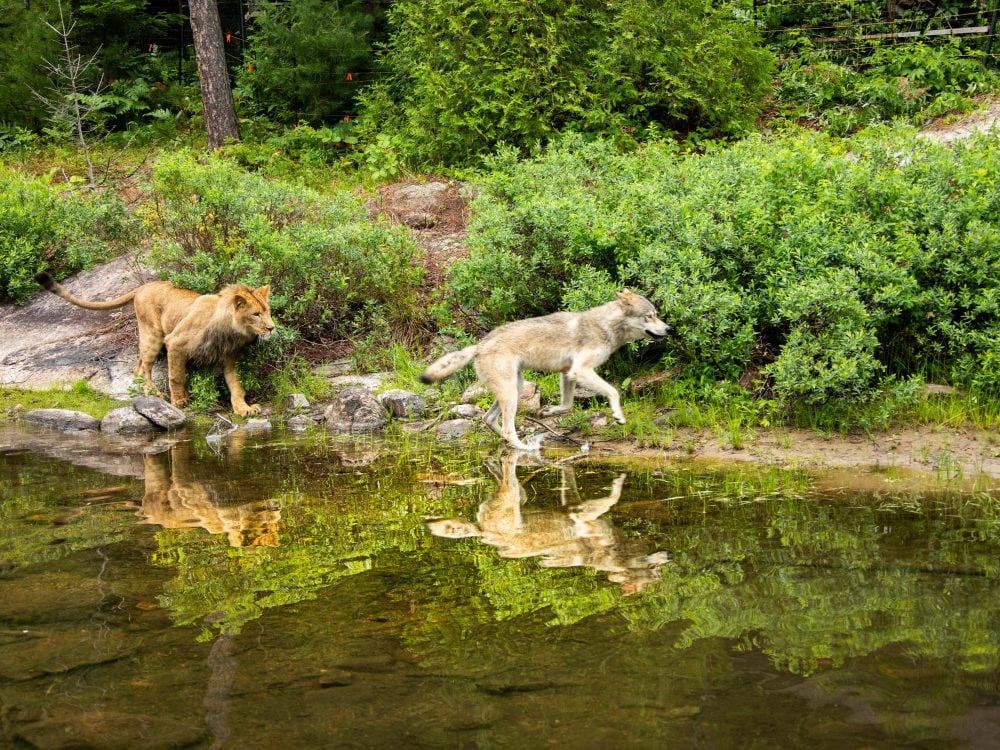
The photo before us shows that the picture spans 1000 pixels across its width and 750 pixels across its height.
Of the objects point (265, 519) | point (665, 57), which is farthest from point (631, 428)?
point (665, 57)

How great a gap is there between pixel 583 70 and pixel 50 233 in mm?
8607

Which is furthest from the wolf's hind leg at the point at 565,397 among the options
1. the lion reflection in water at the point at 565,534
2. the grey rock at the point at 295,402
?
the grey rock at the point at 295,402

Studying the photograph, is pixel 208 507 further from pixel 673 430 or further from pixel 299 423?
pixel 673 430

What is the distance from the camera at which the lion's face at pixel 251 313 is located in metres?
10.6

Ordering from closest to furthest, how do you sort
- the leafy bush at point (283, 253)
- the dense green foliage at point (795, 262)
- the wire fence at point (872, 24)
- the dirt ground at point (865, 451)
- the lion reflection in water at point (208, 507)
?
the lion reflection in water at point (208, 507) < the dirt ground at point (865, 451) < the dense green foliage at point (795, 262) < the leafy bush at point (283, 253) < the wire fence at point (872, 24)

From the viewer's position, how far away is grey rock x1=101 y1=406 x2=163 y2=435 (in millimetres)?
10391

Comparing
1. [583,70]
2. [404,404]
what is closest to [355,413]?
[404,404]

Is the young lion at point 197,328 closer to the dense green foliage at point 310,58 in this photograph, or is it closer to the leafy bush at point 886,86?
the dense green foliage at point 310,58

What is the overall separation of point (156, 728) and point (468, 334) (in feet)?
25.0

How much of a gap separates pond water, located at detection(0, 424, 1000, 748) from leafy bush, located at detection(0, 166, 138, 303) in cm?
758

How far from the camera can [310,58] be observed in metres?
20.0

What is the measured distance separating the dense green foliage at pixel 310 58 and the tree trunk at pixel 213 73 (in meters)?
1.14

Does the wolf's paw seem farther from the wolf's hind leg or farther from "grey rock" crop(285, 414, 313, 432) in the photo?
"grey rock" crop(285, 414, 313, 432)

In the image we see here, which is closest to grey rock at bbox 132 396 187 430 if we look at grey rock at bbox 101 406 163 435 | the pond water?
grey rock at bbox 101 406 163 435
